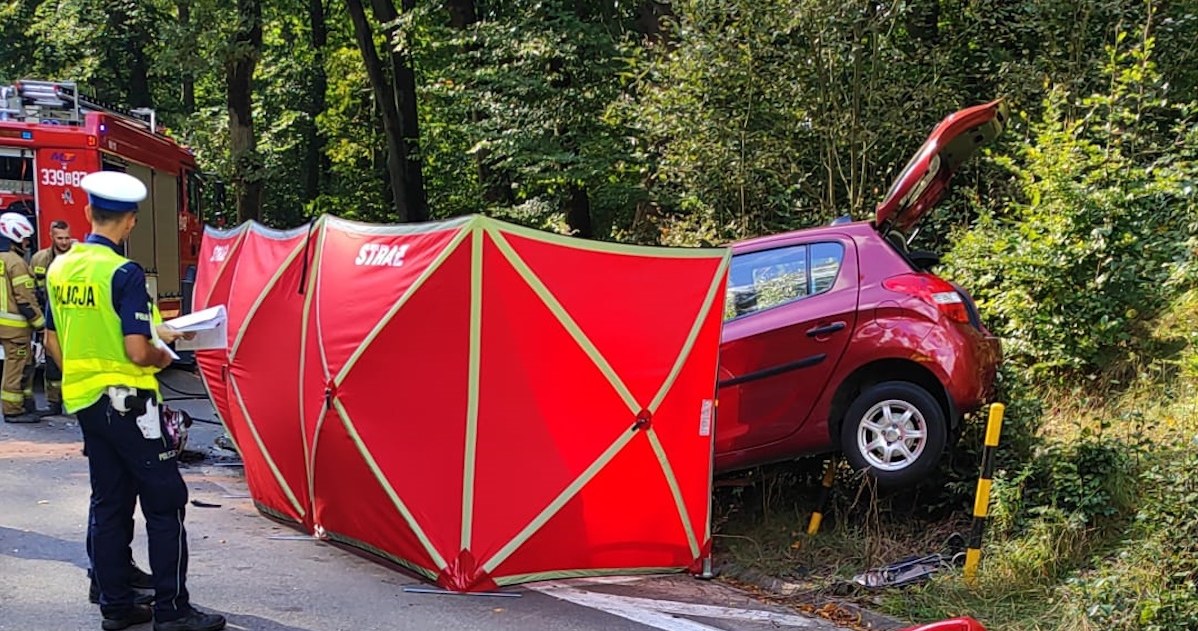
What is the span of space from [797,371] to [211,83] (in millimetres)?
25195

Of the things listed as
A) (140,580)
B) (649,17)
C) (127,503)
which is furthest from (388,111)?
(127,503)

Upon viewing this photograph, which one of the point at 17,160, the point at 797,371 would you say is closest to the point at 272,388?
the point at 797,371

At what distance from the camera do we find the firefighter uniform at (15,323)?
928cm

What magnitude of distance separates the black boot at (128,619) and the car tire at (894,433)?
158 inches

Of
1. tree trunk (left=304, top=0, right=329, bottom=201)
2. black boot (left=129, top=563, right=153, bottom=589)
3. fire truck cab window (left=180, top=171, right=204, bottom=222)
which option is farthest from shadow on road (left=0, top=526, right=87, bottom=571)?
tree trunk (left=304, top=0, right=329, bottom=201)

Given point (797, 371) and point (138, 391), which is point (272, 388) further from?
point (797, 371)

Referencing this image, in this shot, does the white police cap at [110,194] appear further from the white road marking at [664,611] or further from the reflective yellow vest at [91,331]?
the white road marking at [664,611]

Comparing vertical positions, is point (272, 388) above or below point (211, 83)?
below

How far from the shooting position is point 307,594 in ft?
16.6

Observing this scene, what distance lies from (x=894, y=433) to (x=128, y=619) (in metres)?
4.32

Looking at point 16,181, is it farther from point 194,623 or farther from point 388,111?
point 194,623

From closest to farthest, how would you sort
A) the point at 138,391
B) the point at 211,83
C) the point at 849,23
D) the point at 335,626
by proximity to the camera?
1. the point at 138,391
2. the point at 335,626
3. the point at 849,23
4. the point at 211,83

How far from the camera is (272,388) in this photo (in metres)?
6.35

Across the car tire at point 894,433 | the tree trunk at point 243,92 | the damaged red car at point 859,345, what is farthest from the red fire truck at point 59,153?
the car tire at point 894,433
